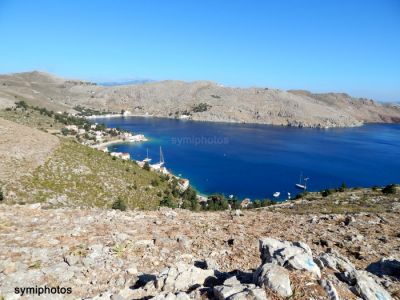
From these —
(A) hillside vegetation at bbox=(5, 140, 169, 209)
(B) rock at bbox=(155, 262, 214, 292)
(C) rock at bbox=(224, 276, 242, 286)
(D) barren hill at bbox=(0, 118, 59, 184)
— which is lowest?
(A) hillside vegetation at bbox=(5, 140, 169, 209)

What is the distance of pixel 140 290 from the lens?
7078mm

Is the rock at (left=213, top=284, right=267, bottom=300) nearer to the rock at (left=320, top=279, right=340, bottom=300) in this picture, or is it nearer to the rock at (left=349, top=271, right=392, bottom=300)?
the rock at (left=320, top=279, right=340, bottom=300)

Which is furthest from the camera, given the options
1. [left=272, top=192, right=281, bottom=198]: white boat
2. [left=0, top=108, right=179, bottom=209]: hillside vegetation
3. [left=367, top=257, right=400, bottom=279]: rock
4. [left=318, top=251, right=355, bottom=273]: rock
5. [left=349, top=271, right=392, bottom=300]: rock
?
[left=272, top=192, right=281, bottom=198]: white boat

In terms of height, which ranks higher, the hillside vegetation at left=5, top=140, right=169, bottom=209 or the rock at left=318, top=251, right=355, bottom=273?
the rock at left=318, top=251, right=355, bottom=273

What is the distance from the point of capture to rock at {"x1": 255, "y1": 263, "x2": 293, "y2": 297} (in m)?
6.00

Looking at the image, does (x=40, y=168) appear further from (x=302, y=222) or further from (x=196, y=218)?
(x=302, y=222)

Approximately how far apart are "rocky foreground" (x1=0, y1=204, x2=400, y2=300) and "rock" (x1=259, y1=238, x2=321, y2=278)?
2cm

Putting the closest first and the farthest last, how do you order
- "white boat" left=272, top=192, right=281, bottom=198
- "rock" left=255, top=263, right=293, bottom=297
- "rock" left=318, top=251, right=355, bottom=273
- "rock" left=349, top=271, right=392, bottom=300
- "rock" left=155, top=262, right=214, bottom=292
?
1. "rock" left=255, top=263, right=293, bottom=297
2. "rock" left=349, top=271, right=392, bottom=300
3. "rock" left=155, top=262, right=214, bottom=292
4. "rock" left=318, top=251, right=355, bottom=273
5. "white boat" left=272, top=192, right=281, bottom=198

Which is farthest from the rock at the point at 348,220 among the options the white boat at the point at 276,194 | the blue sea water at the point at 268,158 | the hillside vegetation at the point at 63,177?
the white boat at the point at 276,194

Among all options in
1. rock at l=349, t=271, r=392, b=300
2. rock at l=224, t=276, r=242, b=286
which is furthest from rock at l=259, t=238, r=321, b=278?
rock at l=224, t=276, r=242, b=286

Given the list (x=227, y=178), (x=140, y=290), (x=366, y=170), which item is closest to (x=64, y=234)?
(x=140, y=290)

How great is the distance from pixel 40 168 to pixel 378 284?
30.9m

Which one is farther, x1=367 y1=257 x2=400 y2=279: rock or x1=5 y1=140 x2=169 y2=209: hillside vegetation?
x1=5 y1=140 x2=169 y2=209: hillside vegetation

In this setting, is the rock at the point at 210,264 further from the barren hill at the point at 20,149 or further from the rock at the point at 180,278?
the barren hill at the point at 20,149
